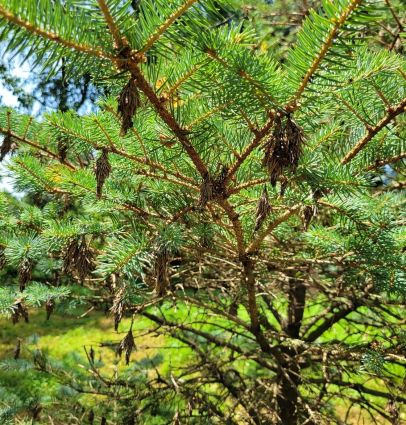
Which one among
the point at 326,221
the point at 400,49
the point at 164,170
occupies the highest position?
the point at 400,49

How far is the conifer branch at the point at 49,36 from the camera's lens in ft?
1.59

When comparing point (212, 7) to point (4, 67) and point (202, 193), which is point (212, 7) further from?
point (4, 67)

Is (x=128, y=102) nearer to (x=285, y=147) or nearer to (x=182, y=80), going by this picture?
(x=182, y=80)

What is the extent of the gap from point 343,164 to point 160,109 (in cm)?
57

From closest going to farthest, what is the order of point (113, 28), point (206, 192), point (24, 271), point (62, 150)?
1. point (113, 28)
2. point (206, 192)
3. point (24, 271)
4. point (62, 150)

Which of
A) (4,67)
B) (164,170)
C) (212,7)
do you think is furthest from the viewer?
(4,67)

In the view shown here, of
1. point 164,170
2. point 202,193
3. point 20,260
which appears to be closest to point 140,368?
point 20,260

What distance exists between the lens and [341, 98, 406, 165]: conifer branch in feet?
2.85

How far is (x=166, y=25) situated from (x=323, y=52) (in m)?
0.23

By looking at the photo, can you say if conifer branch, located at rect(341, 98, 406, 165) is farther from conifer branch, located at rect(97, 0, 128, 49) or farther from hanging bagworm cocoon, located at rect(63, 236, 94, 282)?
hanging bagworm cocoon, located at rect(63, 236, 94, 282)

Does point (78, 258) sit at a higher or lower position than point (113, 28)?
lower

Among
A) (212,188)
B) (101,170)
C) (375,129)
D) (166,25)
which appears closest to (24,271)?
(101,170)

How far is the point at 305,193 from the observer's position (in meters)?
1.07

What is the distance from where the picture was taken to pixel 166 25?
21.0 inches
